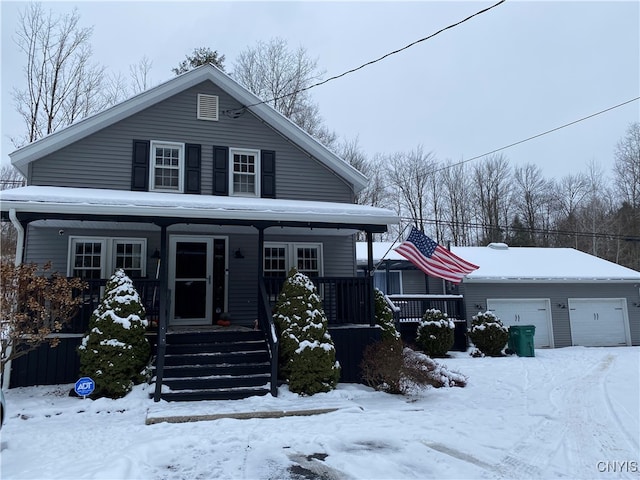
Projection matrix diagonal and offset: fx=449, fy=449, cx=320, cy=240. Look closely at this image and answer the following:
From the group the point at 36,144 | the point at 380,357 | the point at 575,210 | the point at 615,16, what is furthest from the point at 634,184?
the point at 36,144

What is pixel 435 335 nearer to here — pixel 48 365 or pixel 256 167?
pixel 256 167

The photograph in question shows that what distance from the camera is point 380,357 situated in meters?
8.02

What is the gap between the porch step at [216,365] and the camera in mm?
7277

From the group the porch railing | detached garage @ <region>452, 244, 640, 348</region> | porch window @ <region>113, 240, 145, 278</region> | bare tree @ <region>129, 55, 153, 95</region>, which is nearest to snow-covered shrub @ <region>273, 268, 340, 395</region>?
porch window @ <region>113, 240, 145, 278</region>

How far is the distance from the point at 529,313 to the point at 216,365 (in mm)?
13351

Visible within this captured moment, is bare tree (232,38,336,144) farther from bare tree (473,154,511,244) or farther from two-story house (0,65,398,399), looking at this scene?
bare tree (473,154,511,244)

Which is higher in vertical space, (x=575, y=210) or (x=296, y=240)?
(x=575, y=210)

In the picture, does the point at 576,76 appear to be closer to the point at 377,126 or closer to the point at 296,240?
the point at 296,240

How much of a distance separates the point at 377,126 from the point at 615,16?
34.6 m

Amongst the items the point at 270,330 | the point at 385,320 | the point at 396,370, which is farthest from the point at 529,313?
the point at 270,330

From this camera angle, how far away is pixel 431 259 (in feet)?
37.4

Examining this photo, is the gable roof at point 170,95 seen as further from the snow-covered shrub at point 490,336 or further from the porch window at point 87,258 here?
the snow-covered shrub at point 490,336

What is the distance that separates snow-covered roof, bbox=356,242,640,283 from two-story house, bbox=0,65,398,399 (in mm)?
5517

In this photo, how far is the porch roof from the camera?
7598 mm
